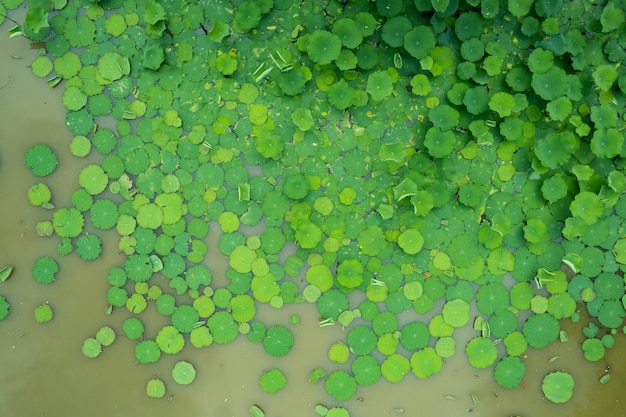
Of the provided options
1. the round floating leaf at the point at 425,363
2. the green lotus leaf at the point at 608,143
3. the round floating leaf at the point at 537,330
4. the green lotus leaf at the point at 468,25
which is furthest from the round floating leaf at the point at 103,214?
the green lotus leaf at the point at 608,143

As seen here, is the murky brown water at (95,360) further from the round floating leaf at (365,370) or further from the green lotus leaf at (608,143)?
the green lotus leaf at (608,143)

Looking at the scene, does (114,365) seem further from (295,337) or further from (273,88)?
(273,88)

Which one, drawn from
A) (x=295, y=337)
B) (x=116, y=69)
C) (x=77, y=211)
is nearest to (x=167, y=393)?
(x=295, y=337)

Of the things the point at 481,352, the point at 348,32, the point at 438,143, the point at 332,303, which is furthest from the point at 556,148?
the point at 332,303

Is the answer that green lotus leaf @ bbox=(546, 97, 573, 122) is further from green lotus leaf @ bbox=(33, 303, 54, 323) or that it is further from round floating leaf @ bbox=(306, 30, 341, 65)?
green lotus leaf @ bbox=(33, 303, 54, 323)

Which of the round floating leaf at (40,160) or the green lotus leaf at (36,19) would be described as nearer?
the green lotus leaf at (36,19)
